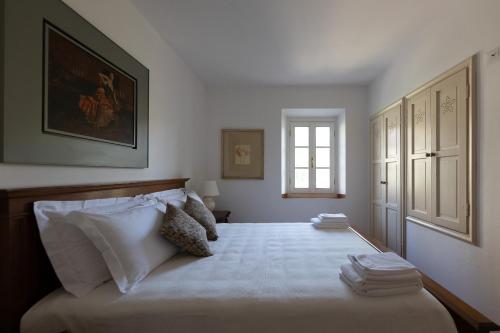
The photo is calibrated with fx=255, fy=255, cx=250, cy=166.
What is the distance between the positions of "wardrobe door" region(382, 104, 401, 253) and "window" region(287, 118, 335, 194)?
1.07m

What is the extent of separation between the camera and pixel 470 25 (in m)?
1.85

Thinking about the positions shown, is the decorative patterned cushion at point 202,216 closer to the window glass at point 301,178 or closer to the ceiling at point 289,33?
the ceiling at point 289,33

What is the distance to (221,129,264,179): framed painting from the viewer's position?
4.00 m

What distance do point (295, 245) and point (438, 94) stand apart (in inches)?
71.6

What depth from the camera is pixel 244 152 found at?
4004 mm

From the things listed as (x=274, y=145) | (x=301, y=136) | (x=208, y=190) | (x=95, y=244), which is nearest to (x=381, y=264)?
(x=95, y=244)

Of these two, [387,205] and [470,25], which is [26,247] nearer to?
[470,25]

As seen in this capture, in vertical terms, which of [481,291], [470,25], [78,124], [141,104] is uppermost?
[470,25]

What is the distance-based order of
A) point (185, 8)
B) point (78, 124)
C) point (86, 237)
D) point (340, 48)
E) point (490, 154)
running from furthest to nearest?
point (340, 48) → point (185, 8) → point (490, 154) → point (78, 124) → point (86, 237)

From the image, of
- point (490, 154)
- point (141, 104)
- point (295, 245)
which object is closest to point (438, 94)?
point (490, 154)

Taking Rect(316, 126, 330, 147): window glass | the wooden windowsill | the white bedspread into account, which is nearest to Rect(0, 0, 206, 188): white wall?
the white bedspread

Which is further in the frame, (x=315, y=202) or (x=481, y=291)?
(x=315, y=202)

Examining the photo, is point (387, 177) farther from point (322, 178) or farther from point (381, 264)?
point (381, 264)

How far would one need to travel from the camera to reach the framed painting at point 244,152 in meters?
4.00
